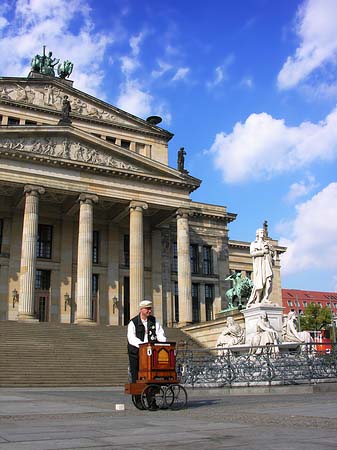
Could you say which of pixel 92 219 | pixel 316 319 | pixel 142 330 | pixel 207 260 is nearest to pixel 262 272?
pixel 142 330

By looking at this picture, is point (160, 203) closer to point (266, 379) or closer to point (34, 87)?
point (34, 87)

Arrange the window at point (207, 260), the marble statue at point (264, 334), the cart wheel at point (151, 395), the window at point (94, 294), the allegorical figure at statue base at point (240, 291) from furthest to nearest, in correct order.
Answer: the window at point (207, 260) < the window at point (94, 294) < the allegorical figure at statue base at point (240, 291) < the marble statue at point (264, 334) < the cart wheel at point (151, 395)

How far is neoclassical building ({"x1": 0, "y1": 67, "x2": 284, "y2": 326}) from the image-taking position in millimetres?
38562

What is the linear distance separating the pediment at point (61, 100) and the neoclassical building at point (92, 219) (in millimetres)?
96

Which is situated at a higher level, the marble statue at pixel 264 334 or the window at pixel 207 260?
the window at pixel 207 260

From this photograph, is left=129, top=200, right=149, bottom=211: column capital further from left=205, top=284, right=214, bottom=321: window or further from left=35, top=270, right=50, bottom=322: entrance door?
left=205, top=284, right=214, bottom=321: window

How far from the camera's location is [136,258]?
40.6 meters

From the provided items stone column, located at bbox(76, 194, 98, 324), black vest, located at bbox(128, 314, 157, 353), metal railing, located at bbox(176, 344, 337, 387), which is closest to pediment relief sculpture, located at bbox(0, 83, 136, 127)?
stone column, located at bbox(76, 194, 98, 324)

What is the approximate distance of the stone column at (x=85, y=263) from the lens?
3775 centimetres

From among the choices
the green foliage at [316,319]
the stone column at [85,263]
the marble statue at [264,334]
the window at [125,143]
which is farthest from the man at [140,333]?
the green foliage at [316,319]

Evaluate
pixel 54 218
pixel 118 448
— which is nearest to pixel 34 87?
pixel 54 218

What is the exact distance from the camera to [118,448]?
5.34m

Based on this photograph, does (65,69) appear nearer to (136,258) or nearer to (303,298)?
(136,258)

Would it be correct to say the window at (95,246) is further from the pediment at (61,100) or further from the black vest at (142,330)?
the black vest at (142,330)
